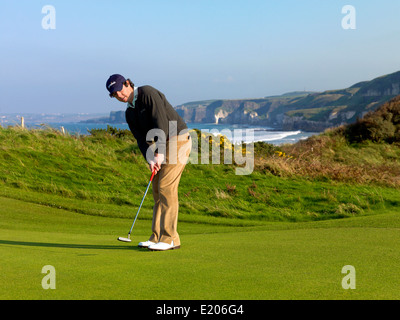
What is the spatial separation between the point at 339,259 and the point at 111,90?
327 cm

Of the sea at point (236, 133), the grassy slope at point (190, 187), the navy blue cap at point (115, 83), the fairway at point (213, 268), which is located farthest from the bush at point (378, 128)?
the navy blue cap at point (115, 83)

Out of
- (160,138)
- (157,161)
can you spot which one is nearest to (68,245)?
(157,161)

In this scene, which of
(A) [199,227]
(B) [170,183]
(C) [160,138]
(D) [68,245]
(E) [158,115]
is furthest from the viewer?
(A) [199,227]

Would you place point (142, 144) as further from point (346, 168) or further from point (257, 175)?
point (346, 168)

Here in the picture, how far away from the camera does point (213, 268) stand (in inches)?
157

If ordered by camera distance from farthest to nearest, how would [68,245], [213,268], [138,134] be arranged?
[68,245] → [138,134] → [213,268]

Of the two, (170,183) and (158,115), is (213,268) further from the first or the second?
(158,115)

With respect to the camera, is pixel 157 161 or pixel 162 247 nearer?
pixel 157 161

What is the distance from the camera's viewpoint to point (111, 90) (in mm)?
5367

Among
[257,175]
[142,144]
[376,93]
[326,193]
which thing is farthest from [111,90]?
[376,93]

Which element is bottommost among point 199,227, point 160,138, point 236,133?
point 199,227

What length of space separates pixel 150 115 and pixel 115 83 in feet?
1.89

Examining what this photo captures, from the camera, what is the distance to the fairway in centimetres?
319

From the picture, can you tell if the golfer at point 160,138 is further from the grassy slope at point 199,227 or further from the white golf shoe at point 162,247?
the grassy slope at point 199,227
